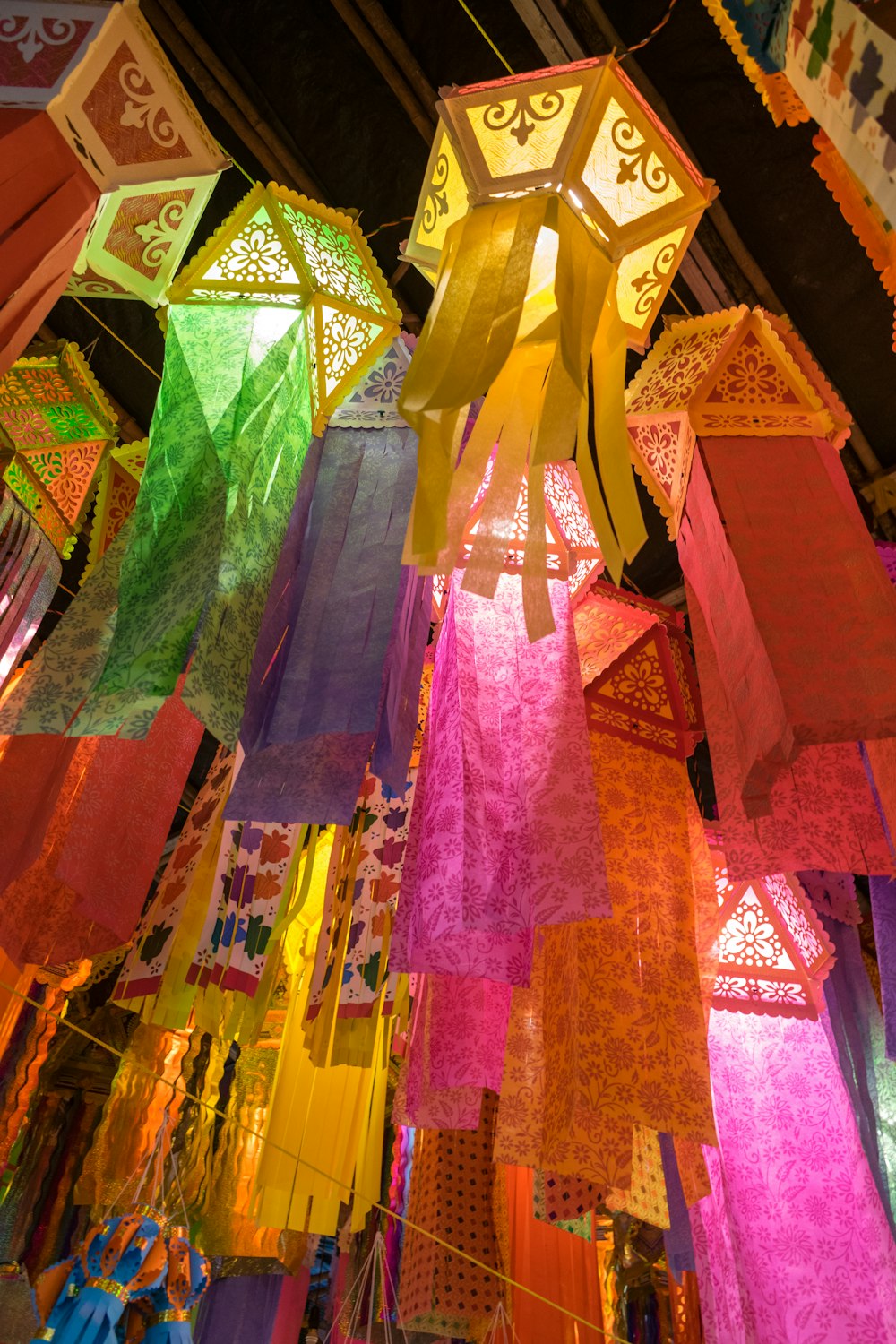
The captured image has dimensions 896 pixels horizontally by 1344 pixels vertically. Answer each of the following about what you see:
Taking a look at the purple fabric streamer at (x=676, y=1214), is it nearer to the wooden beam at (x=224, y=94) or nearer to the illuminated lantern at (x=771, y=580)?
the illuminated lantern at (x=771, y=580)

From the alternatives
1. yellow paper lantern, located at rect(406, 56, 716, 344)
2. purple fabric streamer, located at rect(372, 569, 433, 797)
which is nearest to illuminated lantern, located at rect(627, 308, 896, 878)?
yellow paper lantern, located at rect(406, 56, 716, 344)

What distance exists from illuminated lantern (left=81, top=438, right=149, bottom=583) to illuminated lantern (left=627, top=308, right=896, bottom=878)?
114 cm

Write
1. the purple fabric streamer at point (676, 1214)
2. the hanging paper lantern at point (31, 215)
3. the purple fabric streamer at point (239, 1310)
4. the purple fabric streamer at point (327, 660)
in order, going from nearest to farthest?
the hanging paper lantern at point (31, 215), the purple fabric streamer at point (327, 660), the purple fabric streamer at point (676, 1214), the purple fabric streamer at point (239, 1310)

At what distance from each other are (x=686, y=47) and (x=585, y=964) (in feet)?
6.39

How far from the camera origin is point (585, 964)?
1.73 meters

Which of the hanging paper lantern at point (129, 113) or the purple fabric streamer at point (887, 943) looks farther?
the purple fabric streamer at point (887, 943)

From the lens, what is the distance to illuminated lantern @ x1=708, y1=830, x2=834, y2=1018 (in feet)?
7.29

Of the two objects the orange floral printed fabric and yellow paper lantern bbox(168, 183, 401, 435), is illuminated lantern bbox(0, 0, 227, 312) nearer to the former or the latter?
yellow paper lantern bbox(168, 183, 401, 435)

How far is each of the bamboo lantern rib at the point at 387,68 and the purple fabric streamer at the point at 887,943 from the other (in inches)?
79.0

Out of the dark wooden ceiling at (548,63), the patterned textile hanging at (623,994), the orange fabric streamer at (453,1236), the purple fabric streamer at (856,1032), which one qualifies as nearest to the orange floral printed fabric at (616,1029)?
the patterned textile hanging at (623,994)

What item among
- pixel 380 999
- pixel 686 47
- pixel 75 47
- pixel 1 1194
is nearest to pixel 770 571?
pixel 380 999

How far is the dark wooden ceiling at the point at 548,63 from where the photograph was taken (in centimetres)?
218

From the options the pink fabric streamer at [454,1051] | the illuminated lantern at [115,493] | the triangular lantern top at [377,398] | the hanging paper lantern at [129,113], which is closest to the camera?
the hanging paper lantern at [129,113]

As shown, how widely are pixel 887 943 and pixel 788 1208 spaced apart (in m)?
0.55
